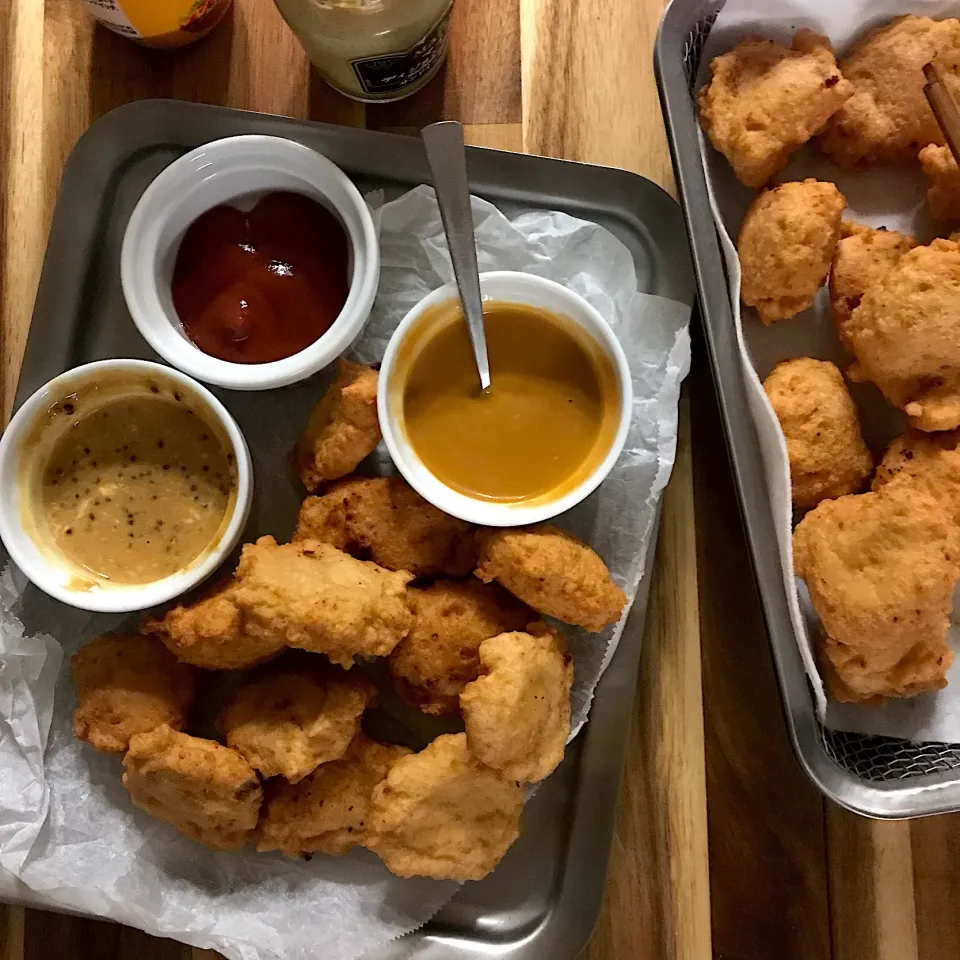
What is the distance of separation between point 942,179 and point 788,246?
236 mm

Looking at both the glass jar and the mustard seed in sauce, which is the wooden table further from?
the mustard seed in sauce

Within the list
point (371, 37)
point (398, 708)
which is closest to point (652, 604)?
point (398, 708)

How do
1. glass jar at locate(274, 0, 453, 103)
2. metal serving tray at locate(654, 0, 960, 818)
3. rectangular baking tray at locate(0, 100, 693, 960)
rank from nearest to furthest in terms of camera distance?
glass jar at locate(274, 0, 453, 103), metal serving tray at locate(654, 0, 960, 818), rectangular baking tray at locate(0, 100, 693, 960)

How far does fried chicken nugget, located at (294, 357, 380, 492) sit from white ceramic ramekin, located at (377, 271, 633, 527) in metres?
0.03

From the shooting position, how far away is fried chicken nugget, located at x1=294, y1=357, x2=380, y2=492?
1.17 metres

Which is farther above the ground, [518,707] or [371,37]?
[371,37]

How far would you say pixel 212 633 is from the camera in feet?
3.70

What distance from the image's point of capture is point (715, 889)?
1342mm

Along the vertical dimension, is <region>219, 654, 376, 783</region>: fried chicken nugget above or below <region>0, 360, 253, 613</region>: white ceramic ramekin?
below

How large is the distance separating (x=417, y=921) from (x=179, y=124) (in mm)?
1146

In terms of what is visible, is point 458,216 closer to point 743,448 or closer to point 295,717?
point 743,448

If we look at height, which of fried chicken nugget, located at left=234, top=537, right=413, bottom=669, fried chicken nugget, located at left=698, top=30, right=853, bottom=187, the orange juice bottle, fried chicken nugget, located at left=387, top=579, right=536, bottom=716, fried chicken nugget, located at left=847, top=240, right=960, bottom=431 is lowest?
fried chicken nugget, located at left=387, top=579, right=536, bottom=716

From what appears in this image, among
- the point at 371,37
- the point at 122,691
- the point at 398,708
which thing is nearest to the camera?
the point at 371,37

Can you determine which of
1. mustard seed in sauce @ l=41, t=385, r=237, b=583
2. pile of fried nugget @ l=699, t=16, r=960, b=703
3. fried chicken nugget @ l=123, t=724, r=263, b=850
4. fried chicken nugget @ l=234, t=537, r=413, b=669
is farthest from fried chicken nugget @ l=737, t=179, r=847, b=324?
fried chicken nugget @ l=123, t=724, r=263, b=850
